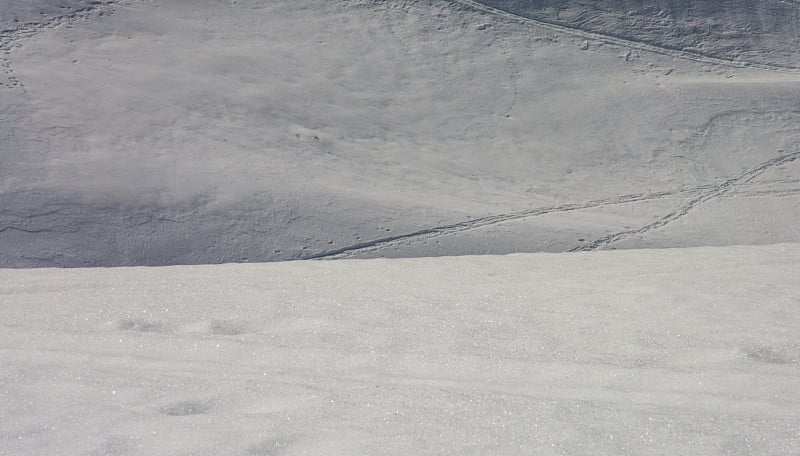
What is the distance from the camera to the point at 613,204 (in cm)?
496

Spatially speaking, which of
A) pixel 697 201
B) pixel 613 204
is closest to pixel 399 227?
pixel 613 204

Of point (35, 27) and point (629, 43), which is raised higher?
point (35, 27)

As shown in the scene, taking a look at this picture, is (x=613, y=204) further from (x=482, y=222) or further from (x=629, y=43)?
(x=629, y=43)

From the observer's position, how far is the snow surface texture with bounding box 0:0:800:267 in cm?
436

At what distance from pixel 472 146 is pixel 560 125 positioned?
866mm

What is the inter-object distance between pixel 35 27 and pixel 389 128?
3.17 metres

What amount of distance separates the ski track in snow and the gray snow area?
26 millimetres

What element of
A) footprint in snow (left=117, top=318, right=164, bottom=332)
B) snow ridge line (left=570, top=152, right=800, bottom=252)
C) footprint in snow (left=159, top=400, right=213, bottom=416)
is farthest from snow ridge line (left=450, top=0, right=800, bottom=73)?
footprint in snow (left=159, top=400, right=213, bottom=416)

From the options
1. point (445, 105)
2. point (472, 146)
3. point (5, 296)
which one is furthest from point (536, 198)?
point (5, 296)

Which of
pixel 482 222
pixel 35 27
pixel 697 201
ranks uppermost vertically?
pixel 35 27

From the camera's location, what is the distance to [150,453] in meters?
1.92

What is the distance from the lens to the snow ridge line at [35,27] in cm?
515

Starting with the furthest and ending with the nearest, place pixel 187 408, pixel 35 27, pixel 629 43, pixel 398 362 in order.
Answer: pixel 629 43
pixel 35 27
pixel 398 362
pixel 187 408

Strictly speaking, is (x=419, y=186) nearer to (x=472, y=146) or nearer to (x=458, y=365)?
(x=472, y=146)
